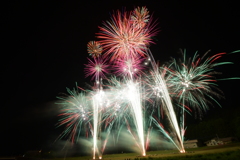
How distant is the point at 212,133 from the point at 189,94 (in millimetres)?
28414

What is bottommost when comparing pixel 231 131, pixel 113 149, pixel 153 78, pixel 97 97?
pixel 113 149

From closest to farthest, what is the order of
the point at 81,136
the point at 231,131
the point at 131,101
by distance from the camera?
the point at 131,101, the point at 231,131, the point at 81,136

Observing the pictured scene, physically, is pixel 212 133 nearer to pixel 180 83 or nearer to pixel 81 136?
pixel 180 83

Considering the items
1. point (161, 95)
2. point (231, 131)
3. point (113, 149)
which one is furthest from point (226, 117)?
point (161, 95)

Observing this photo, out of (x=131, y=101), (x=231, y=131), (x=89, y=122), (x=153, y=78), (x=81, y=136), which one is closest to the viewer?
(x=131, y=101)

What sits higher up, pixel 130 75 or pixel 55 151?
pixel 130 75

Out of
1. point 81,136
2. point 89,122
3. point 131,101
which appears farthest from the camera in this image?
point 81,136

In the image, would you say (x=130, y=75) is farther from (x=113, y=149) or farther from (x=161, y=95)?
(x=113, y=149)

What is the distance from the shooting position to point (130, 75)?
17766 millimetres

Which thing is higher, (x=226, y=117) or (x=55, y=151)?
(x=226, y=117)

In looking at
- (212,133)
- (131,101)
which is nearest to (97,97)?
(131,101)

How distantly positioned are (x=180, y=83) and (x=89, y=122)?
1399cm

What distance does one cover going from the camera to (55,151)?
120ft

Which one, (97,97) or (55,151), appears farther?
(55,151)
